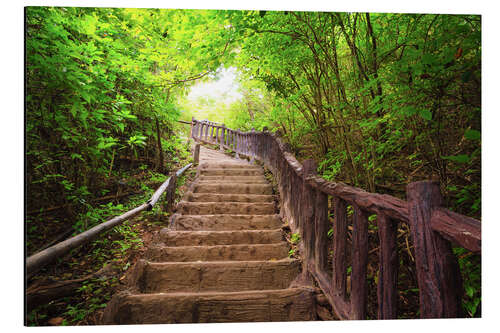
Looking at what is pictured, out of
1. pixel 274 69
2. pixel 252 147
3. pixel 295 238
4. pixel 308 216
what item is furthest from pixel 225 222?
pixel 252 147

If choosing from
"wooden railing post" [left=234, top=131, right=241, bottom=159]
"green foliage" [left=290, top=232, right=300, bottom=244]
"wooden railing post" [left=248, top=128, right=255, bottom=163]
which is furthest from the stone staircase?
"wooden railing post" [left=234, top=131, right=241, bottom=159]

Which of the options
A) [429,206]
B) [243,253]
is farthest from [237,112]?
[429,206]

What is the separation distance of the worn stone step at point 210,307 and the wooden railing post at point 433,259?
3.48 feet

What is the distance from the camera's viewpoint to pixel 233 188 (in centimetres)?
436

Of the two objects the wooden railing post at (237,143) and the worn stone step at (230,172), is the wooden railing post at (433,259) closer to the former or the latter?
the worn stone step at (230,172)

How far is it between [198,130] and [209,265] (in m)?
10.3

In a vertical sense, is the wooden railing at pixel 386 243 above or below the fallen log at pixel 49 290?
above

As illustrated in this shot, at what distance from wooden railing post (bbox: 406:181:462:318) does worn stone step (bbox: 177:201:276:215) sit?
2690 mm

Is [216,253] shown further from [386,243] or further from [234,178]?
[234,178]

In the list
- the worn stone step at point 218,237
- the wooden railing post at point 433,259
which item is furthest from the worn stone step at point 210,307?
the wooden railing post at point 433,259

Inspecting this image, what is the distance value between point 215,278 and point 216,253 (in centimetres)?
36

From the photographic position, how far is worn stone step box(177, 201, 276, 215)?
3.55 meters

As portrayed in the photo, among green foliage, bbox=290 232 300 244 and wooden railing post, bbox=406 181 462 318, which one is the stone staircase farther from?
wooden railing post, bbox=406 181 462 318

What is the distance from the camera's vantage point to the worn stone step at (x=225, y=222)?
3.10m
